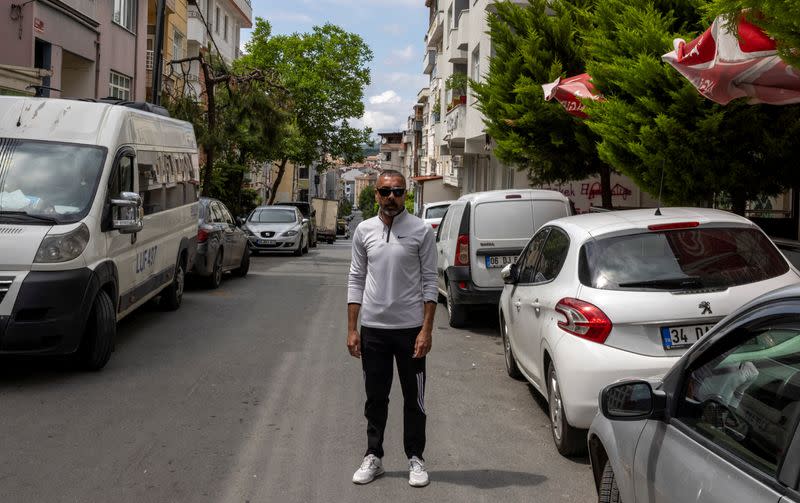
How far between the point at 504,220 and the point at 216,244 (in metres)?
6.65

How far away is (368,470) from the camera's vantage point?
5.56 m

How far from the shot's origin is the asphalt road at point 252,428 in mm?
5445

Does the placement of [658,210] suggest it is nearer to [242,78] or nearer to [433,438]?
[433,438]

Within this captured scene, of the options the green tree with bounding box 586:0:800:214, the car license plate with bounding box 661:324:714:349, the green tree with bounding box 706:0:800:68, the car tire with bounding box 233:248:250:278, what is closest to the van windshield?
the car license plate with bounding box 661:324:714:349

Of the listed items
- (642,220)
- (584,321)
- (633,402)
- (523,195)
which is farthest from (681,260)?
(523,195)

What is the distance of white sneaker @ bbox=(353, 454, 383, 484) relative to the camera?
552 cm

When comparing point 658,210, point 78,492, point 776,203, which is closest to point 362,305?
point 78,492

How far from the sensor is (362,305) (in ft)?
18.7

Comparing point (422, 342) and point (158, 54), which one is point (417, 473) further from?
point (158, 54)

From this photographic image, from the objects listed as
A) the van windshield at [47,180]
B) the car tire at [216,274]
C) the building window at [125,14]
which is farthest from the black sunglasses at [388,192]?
the building window at [125,14]

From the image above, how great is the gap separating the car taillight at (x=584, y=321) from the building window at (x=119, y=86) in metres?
21.9

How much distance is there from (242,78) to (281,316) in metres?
16.7

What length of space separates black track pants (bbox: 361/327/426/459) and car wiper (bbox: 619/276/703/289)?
1539 mm

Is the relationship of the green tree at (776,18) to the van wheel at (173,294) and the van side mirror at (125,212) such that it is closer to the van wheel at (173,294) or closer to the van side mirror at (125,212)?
the van side mirror at (125,212)
